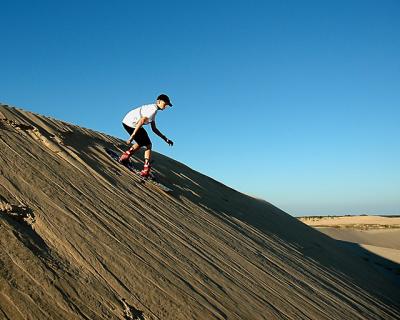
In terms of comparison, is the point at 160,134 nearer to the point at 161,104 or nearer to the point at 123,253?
the point at 161,104

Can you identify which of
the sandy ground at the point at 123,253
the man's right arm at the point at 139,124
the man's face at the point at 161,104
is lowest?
the sandy ground at the point at 123,253

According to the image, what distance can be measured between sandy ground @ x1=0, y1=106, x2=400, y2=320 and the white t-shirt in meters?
0.65

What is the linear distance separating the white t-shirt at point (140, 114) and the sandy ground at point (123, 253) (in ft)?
2.15

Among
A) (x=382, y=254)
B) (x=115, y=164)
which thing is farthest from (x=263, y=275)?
(x=382, y=254)

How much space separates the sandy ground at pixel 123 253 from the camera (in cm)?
295

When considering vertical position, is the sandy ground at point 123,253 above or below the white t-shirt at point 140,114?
below

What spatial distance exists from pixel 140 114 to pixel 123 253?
3579mm

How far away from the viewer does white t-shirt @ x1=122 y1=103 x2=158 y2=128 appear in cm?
682

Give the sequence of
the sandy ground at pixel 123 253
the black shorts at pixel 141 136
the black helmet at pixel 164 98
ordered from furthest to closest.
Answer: the black shorts at pixel 141 136 → the black helmet at pixel 164 98 → the sandy ground at pixel 123 253

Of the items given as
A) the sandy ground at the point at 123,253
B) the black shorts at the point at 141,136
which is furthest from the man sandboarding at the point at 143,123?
the sandy ground at the point at 123,253

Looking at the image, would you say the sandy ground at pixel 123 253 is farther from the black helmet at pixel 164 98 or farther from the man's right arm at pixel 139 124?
the black helmet at pixel 164 98

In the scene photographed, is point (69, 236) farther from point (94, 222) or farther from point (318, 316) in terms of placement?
point (318, 316)

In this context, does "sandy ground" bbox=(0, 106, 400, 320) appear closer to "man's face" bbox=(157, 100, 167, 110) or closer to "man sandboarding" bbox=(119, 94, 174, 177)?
"man sandboarding" bbox=(119, 94, 174, 177)

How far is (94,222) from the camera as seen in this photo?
4.08 meters
